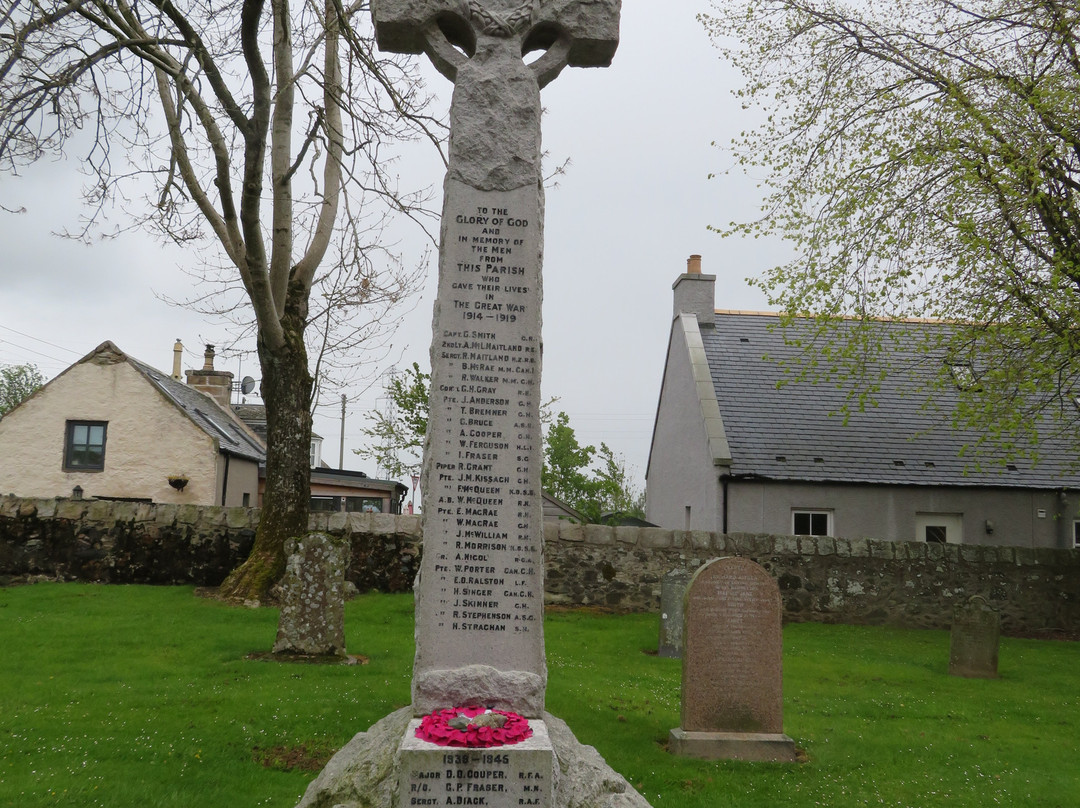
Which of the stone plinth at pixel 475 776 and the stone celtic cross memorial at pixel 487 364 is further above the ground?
the stone celtic cross memorial at pixel 487 364

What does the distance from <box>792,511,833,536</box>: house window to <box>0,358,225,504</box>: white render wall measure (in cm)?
1519

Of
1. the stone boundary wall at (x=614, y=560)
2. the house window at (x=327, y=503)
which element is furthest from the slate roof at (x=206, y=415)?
the stone boundary wall at (x=614, y=560)

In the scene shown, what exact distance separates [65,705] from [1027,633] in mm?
14574

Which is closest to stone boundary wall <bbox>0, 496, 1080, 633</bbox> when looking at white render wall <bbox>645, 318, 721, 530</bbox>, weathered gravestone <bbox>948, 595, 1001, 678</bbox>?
white render wall <bbox>645, 318, 721, 530</bbox>

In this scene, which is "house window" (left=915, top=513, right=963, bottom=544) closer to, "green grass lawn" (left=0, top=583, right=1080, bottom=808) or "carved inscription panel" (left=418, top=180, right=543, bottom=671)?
"green grass lawn" (left=0, top=583, right=1080, bottom=808)

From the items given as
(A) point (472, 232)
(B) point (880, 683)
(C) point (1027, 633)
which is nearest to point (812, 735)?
(B) point (880, 683)

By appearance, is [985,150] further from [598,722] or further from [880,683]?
[598,722]

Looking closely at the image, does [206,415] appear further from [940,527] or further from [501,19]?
[501,19]

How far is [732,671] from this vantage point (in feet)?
25.3

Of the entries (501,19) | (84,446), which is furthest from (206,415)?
(501,19)

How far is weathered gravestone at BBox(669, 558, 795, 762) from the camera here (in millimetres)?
7477

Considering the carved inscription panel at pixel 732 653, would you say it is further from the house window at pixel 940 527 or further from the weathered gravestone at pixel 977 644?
the house window at pixel 940 527

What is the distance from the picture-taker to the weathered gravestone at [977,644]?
36.7 ft

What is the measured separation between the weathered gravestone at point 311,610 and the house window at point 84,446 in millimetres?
16929
